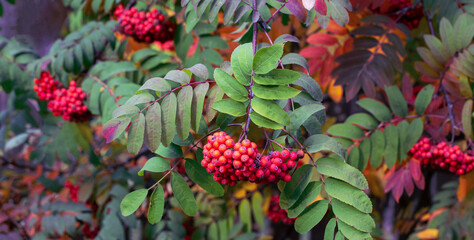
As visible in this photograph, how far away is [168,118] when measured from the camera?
0.82 metres

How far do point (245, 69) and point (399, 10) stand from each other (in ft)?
4.07

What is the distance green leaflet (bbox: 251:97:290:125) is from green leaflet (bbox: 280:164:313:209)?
0.57 feet

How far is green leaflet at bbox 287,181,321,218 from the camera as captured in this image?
2.82 feet

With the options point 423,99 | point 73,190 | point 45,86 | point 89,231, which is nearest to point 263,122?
point 423,99

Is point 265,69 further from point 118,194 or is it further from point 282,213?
point 118,194

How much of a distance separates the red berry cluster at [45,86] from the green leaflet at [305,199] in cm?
121

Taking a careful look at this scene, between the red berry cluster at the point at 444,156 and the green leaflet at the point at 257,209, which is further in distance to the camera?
the green leaflet at the point at 257,209

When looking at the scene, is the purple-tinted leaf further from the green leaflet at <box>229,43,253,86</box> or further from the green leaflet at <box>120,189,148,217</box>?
the green leaflet at <box>120,189,148,217</box>

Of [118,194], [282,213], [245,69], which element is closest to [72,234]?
[118,194]

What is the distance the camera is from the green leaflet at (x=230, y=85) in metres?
0.77

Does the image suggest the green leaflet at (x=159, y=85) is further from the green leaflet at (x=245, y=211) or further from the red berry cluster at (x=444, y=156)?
the green leaflet at (x=245, y=211)

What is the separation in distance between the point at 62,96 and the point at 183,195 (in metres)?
0.91

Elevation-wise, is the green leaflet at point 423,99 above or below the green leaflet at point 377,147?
above

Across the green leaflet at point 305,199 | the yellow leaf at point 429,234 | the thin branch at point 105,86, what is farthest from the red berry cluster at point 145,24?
the yellow leaf at point 429,234
